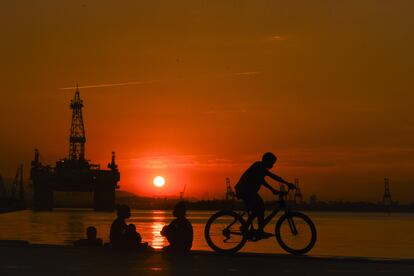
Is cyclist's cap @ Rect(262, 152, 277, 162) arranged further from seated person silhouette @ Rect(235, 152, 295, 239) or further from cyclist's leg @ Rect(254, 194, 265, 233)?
cyclist's leg @ Rect(254, 194, 265, 233)

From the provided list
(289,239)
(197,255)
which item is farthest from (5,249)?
(289,239)

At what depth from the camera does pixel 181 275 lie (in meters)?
11.4

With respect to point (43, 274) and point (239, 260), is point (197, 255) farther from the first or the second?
point (43, 274)

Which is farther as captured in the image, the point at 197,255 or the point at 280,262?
the point at 197,255

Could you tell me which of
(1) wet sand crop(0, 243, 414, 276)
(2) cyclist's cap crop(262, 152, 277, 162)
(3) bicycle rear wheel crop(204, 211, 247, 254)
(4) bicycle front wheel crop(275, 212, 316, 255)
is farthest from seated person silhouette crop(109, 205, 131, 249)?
(4) bicycle front wheel crop(275, 212, 316, 255)

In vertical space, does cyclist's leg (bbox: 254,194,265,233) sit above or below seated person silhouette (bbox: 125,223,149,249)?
above

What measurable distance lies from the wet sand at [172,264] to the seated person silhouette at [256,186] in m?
1.11

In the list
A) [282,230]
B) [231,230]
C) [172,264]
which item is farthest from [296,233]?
[172,264]

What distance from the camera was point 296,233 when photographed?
54.0 feet

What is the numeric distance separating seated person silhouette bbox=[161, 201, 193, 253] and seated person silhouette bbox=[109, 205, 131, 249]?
1046mm

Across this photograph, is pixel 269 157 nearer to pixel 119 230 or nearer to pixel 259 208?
pixel 259 208

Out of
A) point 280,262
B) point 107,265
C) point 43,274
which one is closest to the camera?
point 43,274

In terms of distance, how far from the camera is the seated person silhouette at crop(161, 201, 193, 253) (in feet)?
52.8

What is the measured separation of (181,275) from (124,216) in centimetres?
646
